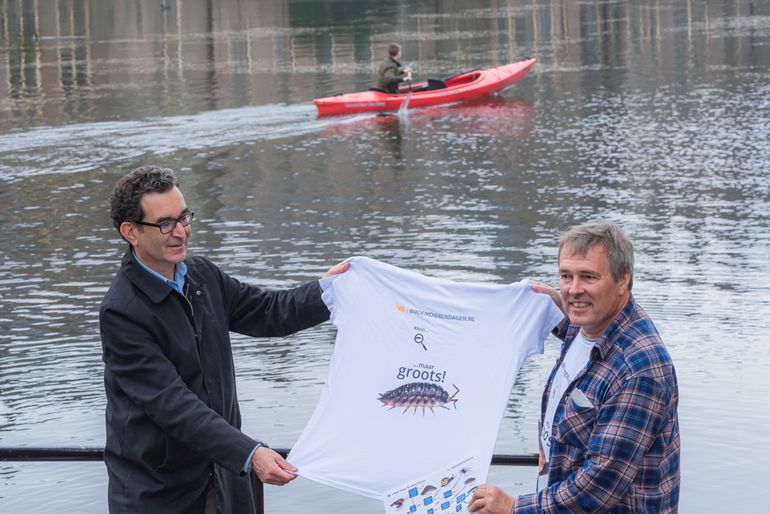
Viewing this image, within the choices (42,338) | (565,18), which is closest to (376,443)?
(42,338)

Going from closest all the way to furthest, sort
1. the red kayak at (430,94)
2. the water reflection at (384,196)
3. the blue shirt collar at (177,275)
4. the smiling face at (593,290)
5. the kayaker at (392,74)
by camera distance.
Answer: the smiling face at (593,290), the blue shirt collar at (177,275), the water reflection at (384,196), the red kayak at (430,94), the kayaker at (392,74)

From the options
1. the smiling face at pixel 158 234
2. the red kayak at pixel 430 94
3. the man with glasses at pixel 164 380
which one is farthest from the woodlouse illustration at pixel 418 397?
the red kayak at pixel 430 94

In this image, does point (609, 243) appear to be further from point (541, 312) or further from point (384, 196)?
point (384, 196)

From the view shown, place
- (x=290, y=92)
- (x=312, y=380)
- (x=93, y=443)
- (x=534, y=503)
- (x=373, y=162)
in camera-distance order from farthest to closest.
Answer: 1. (x=290, y=92)
2. (x=373, y=162)
3. (x=312, y=380)
4. (x=93, y=443)
5. (x=534, y=503)

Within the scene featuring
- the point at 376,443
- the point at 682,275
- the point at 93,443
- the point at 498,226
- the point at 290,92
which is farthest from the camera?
the point at 290,92

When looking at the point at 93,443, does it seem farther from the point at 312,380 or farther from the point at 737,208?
the point at 737,208

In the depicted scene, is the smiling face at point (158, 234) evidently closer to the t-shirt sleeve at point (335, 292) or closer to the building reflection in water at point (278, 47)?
the t-shirt sleeve at point (335, 292)

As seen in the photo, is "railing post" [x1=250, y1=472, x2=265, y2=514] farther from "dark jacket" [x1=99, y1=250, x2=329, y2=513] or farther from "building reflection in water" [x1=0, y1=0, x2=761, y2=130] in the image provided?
"building reflection in water" [x1=0, y1=0, x2=761, y2=130]

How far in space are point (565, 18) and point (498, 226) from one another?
129 ft

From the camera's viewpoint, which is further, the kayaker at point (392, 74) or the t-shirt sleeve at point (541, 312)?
the kayaker at point (392, 74)

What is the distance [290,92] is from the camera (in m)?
30.9

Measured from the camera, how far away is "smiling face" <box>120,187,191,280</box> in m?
3.88

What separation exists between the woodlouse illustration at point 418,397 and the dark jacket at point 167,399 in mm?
589

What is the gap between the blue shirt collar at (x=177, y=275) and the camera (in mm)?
3932
